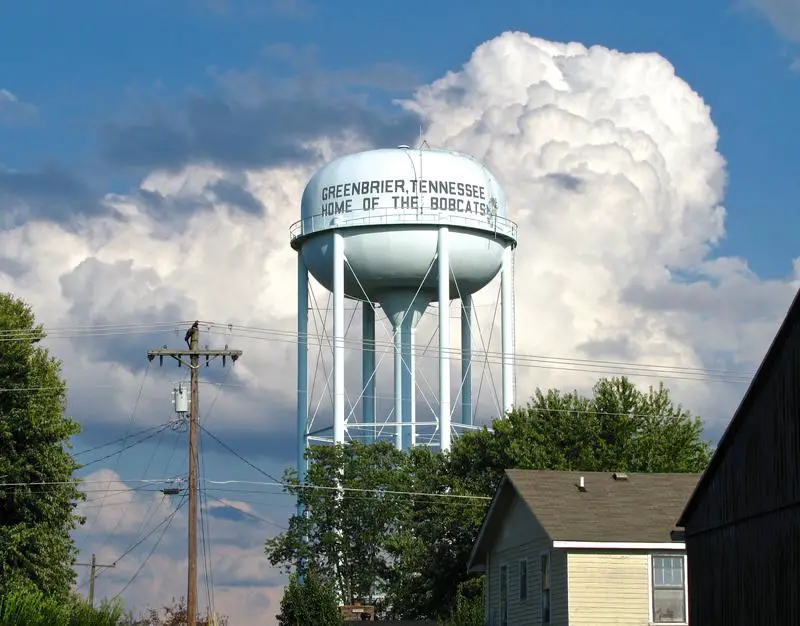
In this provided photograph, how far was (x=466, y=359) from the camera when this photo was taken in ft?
212

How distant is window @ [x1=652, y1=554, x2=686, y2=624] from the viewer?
3428 centimetres

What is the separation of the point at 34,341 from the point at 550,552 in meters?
24.7

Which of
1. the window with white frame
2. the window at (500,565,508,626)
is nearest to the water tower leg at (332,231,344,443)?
the window at (500,565,508,626)

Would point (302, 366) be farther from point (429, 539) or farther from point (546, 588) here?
point (546, 588)

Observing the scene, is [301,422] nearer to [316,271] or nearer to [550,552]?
[316,271]

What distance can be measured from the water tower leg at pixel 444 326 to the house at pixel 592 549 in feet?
66.4

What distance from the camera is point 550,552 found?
117ft

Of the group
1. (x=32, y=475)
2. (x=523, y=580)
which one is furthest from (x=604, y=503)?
(x=32, y=475)

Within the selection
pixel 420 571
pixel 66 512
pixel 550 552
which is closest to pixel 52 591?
pixel 66 512

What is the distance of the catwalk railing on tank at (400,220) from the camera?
2344 inches

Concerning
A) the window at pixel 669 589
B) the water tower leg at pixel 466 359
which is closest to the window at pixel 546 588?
the window at pixel 669 589

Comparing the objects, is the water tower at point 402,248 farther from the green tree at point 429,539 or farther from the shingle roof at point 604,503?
the shingle roof at point 604,503

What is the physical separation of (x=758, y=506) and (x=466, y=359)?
40.2 meters

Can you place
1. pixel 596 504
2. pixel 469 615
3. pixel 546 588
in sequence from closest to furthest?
pixel 546 588 < pixel 596 504 < pixel 469 615
